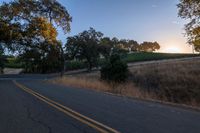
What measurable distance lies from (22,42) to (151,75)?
59.7ft

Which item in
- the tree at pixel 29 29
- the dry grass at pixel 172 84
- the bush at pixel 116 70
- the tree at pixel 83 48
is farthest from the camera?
the tree at pixel 83 48

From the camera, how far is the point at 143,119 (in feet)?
33.3

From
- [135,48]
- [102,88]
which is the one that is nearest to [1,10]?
[102,88]

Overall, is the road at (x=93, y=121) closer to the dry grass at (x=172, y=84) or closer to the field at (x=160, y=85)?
the field at (x=160, y=85)

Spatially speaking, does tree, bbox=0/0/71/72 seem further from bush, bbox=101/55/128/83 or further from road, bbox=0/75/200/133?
road, bbox=0/75/200/133

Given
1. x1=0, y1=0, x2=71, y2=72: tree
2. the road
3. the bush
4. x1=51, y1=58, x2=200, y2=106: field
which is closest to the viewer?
the road

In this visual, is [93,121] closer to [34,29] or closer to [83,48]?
[34,29]

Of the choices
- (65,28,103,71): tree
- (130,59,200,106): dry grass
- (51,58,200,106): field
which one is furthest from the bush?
(65,28,103,71): tree

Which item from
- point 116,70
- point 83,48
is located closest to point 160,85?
point 116,70

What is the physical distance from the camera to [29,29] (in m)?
47.2

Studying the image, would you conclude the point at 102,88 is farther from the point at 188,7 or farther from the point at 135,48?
the point at 135,48

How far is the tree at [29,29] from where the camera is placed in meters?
46.7

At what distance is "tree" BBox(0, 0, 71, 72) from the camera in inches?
1837

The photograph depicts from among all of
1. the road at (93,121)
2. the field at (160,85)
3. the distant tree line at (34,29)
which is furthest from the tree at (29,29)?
the road at (93,121)
